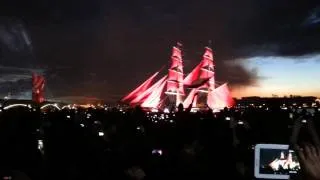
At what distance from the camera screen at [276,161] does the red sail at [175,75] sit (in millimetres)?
130020

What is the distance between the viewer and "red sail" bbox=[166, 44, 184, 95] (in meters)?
138

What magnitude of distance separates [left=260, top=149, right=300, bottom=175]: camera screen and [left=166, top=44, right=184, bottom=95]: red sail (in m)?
130

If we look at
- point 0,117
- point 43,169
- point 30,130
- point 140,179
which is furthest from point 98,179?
point 0,117

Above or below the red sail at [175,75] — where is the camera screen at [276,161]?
below

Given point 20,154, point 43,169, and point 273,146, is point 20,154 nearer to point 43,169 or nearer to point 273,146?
point 43,169

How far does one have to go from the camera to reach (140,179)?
234 inches

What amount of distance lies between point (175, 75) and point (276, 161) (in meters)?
138

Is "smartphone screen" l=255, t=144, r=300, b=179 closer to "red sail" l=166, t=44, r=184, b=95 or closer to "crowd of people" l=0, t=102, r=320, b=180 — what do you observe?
"crowd of people" l=0, t=102, r=320, b=180

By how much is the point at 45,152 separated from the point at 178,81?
431 feet

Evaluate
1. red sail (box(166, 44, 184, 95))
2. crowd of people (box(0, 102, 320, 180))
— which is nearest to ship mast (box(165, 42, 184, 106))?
red sail (box(166, 44, 184, 95))

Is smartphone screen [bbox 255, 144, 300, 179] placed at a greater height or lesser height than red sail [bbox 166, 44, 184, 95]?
lesser

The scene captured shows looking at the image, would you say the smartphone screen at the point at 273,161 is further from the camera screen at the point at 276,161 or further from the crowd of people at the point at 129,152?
the crowd of people at the point at 129,152

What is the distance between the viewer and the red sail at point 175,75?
13750 cm

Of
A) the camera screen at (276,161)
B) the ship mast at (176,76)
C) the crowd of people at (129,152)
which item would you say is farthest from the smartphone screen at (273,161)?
the ship mast at (176,76)
